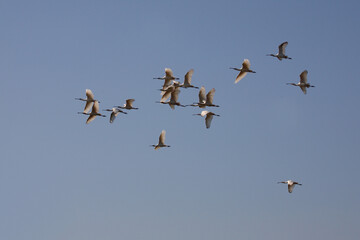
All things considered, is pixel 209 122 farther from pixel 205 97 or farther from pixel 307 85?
pixel 307 85

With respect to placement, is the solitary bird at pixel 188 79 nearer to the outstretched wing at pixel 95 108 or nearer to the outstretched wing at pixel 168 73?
the outstretched wing at pixel 168 73

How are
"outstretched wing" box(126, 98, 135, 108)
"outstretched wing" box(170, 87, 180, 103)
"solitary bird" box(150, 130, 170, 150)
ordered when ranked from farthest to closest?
"solitary bird" box(150, 130, 170, 150), "outstretched wing" box(170, 87, 180, 103), "outstretched wing" box(126, 98, 135, 108)

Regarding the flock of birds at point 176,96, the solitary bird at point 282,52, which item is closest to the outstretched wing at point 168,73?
the flock of birds at point 176,96

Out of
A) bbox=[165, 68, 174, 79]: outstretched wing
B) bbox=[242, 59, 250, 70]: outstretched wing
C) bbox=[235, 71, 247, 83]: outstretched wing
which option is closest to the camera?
bbox=[242, 59, 250, 70]: outstretched wing

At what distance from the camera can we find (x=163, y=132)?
113875mm

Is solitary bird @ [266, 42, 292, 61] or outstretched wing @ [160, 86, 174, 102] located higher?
solitary bird @ [266, 42, 292, 61]

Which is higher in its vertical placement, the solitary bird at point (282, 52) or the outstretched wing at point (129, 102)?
the solitary bird at point (282, 52)

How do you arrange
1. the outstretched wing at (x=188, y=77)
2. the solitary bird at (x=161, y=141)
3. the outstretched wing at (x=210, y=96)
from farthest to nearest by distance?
the solitary bird at (x=161, y=141), the outstretched wing at (x=188, y=77), the outstretched wing at (x=210, y=96)

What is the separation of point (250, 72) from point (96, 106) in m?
20.1

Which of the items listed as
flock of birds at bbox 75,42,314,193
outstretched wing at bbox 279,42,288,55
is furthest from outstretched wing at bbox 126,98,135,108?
outstretched wing at bbox 279,42,288,55

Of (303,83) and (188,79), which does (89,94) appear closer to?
(188,79)

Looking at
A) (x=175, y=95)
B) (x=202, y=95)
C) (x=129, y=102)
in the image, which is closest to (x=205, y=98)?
(x=202, y=95)

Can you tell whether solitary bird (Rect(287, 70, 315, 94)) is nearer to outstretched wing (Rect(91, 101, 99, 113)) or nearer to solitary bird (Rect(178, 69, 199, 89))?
solitary bird (Rect(178, 69, 199, 89))

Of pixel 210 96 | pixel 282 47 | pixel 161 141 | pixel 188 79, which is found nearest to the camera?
pixel 210 96
